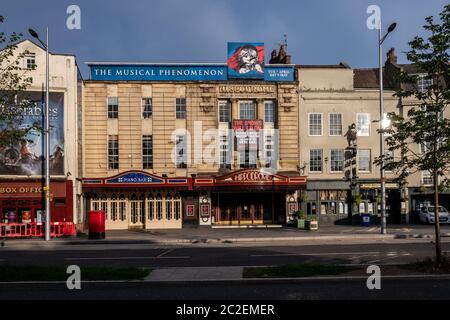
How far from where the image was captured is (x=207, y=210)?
1501 inches

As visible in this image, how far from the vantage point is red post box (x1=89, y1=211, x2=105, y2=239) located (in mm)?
29234

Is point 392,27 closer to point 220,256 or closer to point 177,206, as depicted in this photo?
point 220,256

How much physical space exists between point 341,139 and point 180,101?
12.4 m

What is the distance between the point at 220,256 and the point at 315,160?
836 inches

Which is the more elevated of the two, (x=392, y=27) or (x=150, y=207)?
(x=392, y=27)

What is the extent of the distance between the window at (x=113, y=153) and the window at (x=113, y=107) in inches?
62.4

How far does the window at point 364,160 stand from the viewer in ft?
131

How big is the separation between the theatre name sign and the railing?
11.7 metres

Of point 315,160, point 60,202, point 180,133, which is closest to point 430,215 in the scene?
point 315,160

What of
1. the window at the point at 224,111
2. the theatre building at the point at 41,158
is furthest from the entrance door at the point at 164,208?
the window at the point at 224,111

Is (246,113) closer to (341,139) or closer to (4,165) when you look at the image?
(341,139)

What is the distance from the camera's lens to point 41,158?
3278 cm

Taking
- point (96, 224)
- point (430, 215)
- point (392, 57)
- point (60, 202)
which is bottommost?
point (430, 215)

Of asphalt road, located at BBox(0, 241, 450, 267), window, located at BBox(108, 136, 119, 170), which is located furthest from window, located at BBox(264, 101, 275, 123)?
asphalt road, located at BBox(0, 241, 450, 267)
